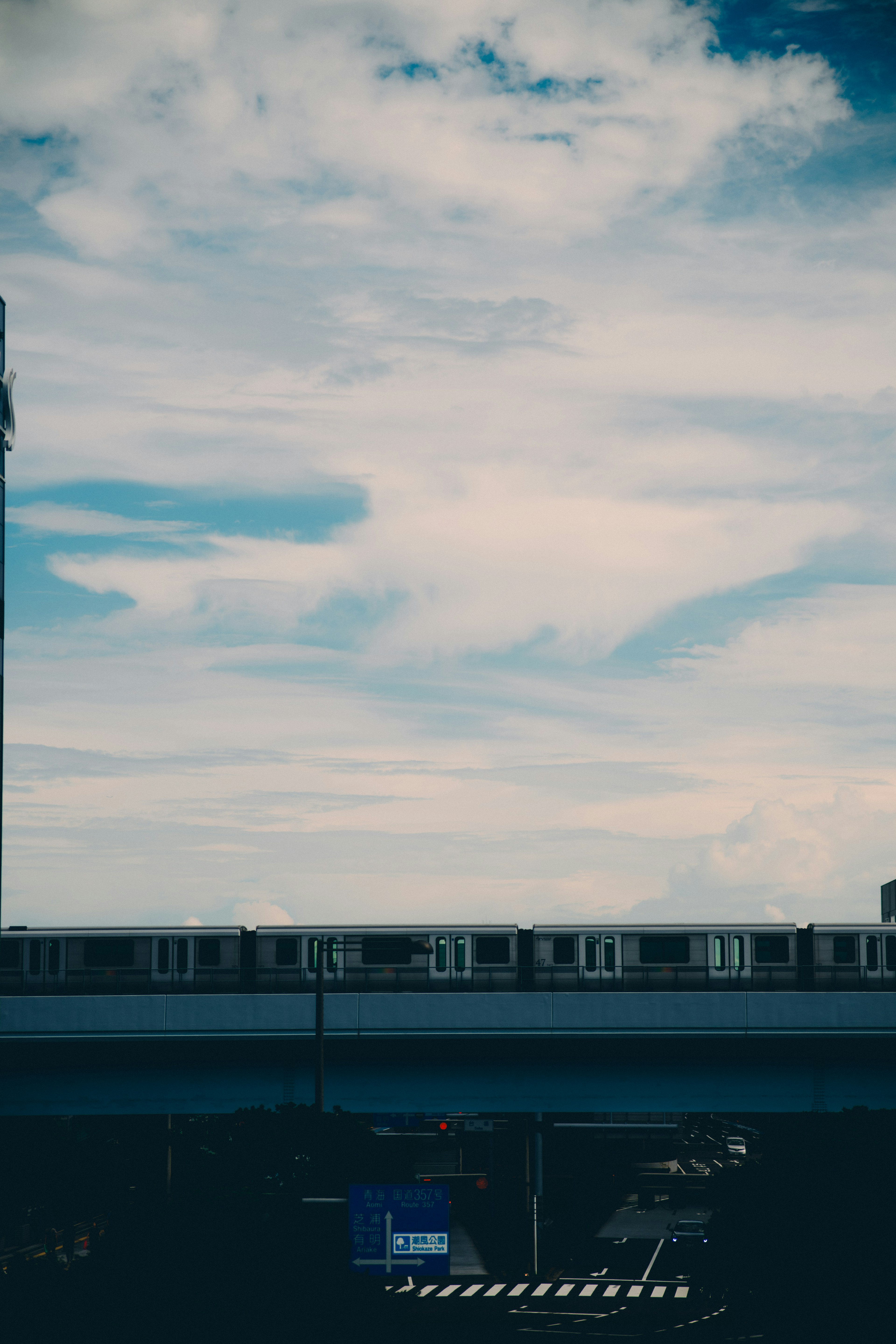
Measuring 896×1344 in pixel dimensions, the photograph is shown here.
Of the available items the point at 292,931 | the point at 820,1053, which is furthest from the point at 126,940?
the point at 820,1053

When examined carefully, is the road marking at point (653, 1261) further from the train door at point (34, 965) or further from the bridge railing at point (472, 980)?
the train door at point (34, 965)

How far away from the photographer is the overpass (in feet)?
143

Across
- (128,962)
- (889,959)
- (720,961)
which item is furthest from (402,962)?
(889,959)

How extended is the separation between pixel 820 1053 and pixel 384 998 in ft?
49.3

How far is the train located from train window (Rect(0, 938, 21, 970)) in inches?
1.7

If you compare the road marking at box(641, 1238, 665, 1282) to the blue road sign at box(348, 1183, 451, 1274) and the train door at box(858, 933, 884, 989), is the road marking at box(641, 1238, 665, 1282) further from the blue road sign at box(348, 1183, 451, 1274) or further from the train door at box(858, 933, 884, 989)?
the blue road sign at box(348, 1183, 451, 1274)

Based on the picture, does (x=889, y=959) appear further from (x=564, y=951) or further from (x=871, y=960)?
(x=564, y=951)

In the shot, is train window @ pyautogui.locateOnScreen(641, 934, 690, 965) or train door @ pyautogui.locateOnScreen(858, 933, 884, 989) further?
train window @ pyautogui.locateOnScreen(641, 934, 690, 965)

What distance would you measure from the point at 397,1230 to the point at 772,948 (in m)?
18.3

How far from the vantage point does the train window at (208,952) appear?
4559 centimetres

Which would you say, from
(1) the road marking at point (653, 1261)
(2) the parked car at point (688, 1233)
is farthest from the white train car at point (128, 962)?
(2) the parked car at point (688, 1233)

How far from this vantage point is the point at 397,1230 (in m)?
34.3

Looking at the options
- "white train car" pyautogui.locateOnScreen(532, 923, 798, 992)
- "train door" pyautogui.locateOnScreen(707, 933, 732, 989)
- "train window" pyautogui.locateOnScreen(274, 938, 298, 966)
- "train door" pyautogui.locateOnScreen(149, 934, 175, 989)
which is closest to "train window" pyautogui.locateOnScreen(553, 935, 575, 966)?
"white train car" pyautogui.locateOnScreen(532, 923, 798, 992)

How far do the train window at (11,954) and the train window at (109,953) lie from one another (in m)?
2.52
